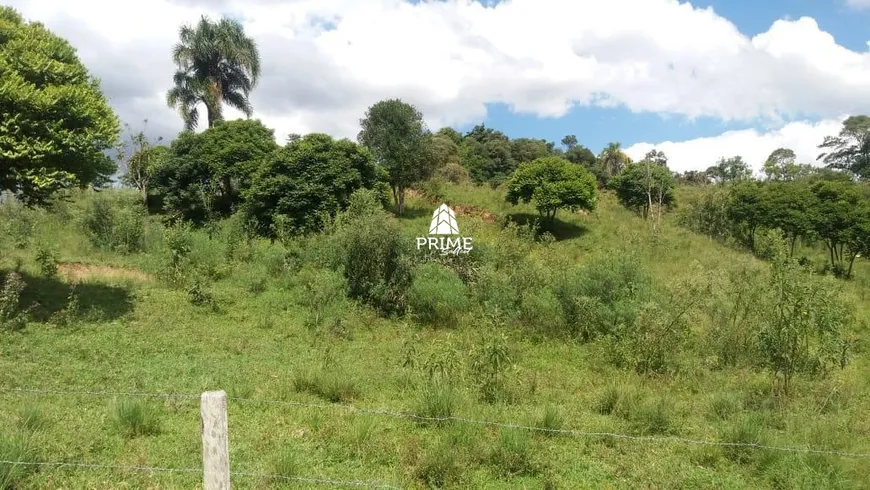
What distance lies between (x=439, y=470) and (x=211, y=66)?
24082 millimetres

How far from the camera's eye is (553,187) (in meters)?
21.9

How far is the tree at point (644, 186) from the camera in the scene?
1114 inches

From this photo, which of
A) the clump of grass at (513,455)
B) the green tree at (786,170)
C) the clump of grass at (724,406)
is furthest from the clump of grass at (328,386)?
the green tree at (786,170)

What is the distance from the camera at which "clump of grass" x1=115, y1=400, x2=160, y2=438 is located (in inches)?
201

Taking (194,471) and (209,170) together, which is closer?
(194,471)

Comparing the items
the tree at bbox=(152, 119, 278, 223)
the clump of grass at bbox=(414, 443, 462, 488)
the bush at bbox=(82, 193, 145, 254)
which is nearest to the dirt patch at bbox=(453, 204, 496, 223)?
the tree at bbox=(152, 119, 278, 223)

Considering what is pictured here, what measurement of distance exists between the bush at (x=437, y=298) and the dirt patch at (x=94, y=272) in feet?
21.7

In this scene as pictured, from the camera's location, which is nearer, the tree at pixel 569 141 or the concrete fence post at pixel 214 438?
the concrete fence post at pixel 214 438

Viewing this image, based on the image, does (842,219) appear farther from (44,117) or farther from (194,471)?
(44,117)

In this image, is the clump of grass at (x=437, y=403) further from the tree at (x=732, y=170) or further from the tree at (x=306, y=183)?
the tree at (x=732, y=170)

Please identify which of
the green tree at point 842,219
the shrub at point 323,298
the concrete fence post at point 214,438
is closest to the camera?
the concrete fence post at point 214,438

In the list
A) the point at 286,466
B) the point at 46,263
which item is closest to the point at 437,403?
the point at 286,466

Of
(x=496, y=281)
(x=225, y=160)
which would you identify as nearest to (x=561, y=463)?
(x=496, y=281)

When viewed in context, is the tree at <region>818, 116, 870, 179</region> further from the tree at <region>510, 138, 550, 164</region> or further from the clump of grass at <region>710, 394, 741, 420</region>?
the clump of grass at <region>710, 394, 741, 420</region>
